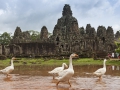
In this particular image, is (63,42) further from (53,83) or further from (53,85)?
(53,85)

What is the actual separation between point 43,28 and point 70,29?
302 inches

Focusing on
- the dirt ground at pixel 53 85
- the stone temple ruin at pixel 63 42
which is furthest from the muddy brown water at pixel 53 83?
the stone temple ruin at pixel 63 42

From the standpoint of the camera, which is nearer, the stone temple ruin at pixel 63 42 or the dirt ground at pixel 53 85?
the dirt ground at pixel 53 85

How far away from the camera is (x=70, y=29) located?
66812 mm

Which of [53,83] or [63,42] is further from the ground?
[63,42]

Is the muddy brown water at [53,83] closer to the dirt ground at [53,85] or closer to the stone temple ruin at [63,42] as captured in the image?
the dirt ground at [53,85]

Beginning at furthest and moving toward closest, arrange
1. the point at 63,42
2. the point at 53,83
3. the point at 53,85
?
the point at 63,42, the point at 53,83, the point at 53,85

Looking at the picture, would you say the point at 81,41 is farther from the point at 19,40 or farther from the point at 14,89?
the point at 14,89

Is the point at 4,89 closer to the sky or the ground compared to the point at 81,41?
closer to the ground

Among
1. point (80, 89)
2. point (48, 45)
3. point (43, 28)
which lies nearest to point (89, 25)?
point (43, 28)

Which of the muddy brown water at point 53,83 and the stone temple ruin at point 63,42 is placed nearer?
the muddy brown water at point 53,83

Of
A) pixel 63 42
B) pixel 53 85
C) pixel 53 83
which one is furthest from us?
pixel 63 42

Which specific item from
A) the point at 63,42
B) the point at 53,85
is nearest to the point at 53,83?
the point at 53,85

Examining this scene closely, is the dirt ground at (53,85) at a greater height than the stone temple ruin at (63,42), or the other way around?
the stone temple ruin at (63,42)
